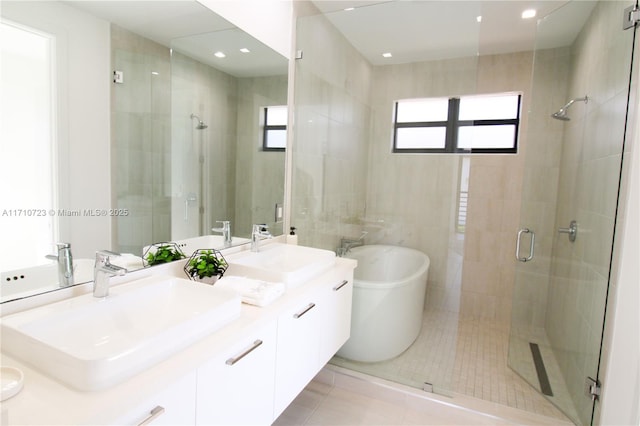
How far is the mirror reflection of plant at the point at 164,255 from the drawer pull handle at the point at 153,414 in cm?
80

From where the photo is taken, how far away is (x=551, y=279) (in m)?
2.71

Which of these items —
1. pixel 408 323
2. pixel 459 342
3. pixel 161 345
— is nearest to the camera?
pixel 161 345

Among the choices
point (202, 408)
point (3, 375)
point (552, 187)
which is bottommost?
point (202, 408)

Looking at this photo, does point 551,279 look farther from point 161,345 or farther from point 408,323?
point 161,345

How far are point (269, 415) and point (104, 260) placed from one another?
88cm

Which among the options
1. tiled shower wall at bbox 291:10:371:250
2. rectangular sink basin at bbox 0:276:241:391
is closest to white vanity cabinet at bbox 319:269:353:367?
tiled shower wall at bbox 291:10:371:250

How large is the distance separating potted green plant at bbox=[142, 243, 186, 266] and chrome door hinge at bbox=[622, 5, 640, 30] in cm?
249

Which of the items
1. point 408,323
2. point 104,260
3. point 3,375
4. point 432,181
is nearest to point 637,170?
point 432,181

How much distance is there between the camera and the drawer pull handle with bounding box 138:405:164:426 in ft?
2.78

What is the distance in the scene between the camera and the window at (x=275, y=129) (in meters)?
2.36

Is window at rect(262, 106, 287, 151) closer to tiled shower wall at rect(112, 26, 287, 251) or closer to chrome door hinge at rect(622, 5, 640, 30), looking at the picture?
tiled shower wall at rect(112, 26, 287, 251)

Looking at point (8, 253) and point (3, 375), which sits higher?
point (8, 253)

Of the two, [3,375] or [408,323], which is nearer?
[3,375]

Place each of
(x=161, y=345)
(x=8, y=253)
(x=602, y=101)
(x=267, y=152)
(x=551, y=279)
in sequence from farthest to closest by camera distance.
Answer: (x=551, y=279)
(x=267, y=152)
(x=602, y=101)
(x=8, y=253)
(x=161, y=345)
